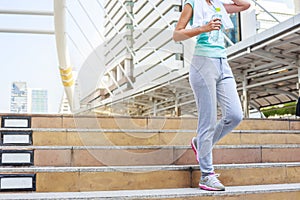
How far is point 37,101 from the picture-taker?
720 centimetres

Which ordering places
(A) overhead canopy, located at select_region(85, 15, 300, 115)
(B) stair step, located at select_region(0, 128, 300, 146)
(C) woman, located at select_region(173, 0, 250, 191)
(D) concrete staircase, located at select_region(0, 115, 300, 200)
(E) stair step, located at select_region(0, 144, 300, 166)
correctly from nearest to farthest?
1. (C) woman, located at select_region(173, 0, 250, 191)
2. (D) concrete staircase, located at select_region(0, 115, 300, 200)
3. (E) stair step, located at select_region(0, 144, 300, 166)
4. (B) stair step, located at select_region(0, 128, 300, 146)
5. (A) overhead canopy, located at select_region(85, 15, 300, 115)

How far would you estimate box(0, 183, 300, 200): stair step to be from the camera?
82.0 inches

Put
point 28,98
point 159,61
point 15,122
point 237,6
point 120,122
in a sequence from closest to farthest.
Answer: point 237,6 → point 15,122 → point 120,122 → point 28,98 → point 159,61

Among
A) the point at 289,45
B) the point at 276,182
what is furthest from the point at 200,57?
the point at 289,45

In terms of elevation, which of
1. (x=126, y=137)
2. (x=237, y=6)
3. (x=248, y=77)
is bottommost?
(x=126, y=137)

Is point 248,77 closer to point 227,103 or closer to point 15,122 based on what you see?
point 15,122

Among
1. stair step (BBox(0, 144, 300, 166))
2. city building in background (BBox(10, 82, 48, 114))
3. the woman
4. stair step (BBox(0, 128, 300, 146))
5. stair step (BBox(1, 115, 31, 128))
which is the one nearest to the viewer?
the woman

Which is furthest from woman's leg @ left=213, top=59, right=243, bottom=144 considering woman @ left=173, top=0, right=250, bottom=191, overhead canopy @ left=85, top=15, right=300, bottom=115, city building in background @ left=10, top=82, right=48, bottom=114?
city building in background @ left=10, top=82, right=48, bottom=114

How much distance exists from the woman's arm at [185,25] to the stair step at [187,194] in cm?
85

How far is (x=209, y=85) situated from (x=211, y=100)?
8 cm

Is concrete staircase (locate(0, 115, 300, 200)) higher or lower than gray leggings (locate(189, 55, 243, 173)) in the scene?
lower

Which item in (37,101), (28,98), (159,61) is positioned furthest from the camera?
(159,61)

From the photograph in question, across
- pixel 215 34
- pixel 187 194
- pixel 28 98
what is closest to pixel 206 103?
pixel 215 34

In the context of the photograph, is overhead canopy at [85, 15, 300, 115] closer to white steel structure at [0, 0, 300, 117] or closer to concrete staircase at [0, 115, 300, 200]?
white steel structure at [0, 0, 300, 117]
